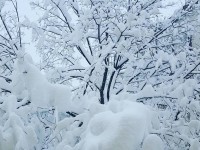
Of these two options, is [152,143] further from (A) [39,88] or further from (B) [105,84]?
(B) [105,84]

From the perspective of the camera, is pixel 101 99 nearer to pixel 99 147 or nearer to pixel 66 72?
pixel 66 72

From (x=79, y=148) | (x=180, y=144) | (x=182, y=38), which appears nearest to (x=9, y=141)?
(x=79, y=148)

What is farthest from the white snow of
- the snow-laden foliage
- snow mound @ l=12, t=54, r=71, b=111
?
snow mound @ l=12, t=54, r=71, b=111

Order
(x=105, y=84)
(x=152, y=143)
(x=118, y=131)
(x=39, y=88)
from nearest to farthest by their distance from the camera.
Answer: (x=118, y=131), (x=152, y=143), (x=39, y=88), (x=105, y=84)

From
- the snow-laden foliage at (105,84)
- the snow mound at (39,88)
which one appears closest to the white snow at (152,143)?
the snow-laden foliage at (105,84)

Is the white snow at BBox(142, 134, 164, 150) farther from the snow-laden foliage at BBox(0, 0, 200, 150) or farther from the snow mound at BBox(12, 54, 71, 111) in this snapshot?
the snow mound at BBox(12, 54, 71, 111)

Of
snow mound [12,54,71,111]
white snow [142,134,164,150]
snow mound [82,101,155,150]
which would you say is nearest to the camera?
snow mound [82,101,155,150]

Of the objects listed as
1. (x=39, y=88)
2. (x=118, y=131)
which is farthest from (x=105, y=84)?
(x=118, y=131)

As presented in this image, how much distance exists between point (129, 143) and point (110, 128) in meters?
0.17

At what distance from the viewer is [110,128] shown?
1807 mm

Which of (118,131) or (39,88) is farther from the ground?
(39,88)

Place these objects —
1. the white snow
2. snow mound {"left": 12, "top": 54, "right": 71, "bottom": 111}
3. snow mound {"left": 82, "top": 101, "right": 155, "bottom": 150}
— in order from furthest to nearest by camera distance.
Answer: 1. snow mound {"left": 12, "top": 54, "right": 71, "bottom": 111}
2. the white snow
3. snow mound {"left": 82, "top": 101, "right": 155, "bottom": 150}

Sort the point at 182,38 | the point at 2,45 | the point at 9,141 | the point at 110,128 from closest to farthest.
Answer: the point at 110,128 → the point at 9,141 → the point at 2,45 → the point at 182,38

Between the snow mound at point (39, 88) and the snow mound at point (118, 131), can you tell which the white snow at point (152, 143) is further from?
the snow mound at point (39, 88)
